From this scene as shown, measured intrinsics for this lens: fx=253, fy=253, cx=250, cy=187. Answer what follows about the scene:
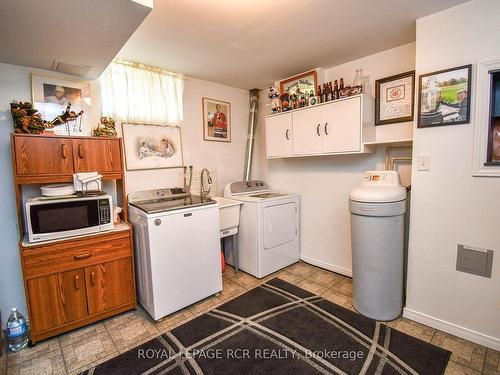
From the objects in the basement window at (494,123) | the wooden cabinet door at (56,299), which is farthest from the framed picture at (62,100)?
the basement window at (494,123)

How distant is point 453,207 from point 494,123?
2.07 feet

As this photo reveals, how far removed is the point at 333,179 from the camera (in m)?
2.93

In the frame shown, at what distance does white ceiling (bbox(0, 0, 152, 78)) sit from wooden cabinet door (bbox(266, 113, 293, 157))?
1.79m

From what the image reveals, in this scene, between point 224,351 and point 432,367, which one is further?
point 224,351

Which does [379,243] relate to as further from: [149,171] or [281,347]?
[149,171]

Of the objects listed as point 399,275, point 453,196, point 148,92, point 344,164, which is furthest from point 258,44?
point 399,275

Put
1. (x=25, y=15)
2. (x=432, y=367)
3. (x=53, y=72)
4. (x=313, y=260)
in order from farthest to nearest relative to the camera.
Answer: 1. (x=313, y=260)
2. (x=53, y=72)
3. (x=432, y=367)
4. (x=25, y=15)

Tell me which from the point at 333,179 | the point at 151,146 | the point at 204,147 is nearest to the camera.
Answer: the point at 151,146

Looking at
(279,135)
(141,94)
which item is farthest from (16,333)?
(279,135)

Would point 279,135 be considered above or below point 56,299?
above

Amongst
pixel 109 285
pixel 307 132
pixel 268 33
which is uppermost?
pixel 268 33

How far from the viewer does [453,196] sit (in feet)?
6.01

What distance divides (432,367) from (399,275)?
630 mm

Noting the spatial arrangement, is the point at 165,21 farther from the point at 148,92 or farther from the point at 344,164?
the point at 344,164
